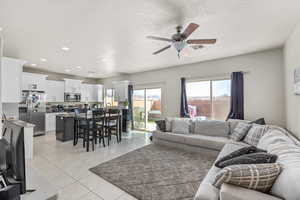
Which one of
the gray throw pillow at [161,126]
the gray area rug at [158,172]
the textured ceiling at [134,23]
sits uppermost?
the textured ceiling at [134,23]

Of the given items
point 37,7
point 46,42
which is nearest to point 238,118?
point 37,7

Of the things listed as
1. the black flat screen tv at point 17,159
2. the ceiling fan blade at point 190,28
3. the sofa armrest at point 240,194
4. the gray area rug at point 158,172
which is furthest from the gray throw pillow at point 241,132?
the black flat screen tv at point 17,159

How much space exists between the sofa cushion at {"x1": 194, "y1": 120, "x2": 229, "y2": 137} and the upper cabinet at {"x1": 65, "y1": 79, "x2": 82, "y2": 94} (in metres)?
5.76

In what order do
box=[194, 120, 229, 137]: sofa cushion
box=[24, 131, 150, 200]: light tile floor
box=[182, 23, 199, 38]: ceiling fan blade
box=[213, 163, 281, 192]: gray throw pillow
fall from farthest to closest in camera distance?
1. box=[194, 120, 229, 137]: sofa cushion
2. box=[24, 131, 150, 200]: light tile floor
3. box=[182, 23, 199, 38]: ceiling fan blade
4. box=[213, 163, 281, 192]: gray throw pillow

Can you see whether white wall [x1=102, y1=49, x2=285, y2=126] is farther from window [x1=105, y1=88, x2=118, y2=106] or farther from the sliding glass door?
window [x1=105, y1=88, x2=118, y2=106]

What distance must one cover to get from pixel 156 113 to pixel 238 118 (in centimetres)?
302

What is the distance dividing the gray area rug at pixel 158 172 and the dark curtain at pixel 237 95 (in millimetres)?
1501

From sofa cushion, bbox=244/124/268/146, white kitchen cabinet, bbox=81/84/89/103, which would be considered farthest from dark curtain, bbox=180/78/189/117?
white kitchen cabinet, bbox=81/84/89/103

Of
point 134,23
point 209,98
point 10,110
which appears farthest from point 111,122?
point 209,98

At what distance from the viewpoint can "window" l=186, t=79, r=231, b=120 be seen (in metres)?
4.45

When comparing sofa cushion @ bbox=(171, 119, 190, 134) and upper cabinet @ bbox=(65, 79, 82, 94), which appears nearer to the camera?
sofa cushion @ bbox=(171, 119, 190, 134)

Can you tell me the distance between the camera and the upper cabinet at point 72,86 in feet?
21.7

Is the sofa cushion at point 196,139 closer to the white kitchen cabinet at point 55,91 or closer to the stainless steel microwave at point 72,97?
the stainless steel microwave at point 72,97

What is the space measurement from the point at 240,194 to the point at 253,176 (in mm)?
197
